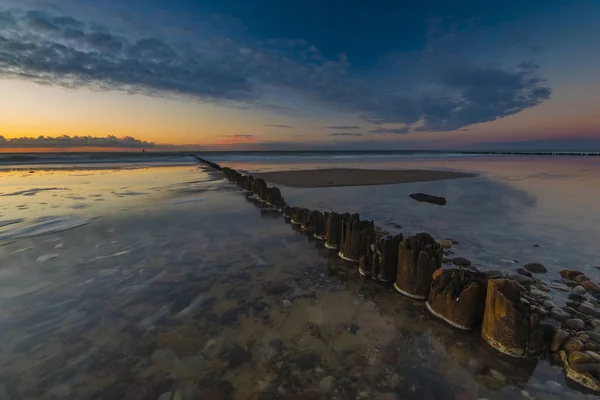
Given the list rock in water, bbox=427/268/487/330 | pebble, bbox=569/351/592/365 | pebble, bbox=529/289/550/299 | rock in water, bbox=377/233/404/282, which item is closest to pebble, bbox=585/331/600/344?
pebble, bbox=569/351/592/365

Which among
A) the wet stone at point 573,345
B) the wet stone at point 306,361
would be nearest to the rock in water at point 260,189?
the wet stone at point 306,361

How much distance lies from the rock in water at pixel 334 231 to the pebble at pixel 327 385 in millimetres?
4367

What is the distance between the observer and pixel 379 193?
16500 mm

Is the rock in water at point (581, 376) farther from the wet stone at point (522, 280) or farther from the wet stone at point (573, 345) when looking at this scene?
the wet stone at point (522, 280)

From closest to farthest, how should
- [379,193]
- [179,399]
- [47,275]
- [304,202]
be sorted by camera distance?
[179,399]
[47,275]
[304,202]
[379,193]

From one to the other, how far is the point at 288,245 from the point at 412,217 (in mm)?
5540

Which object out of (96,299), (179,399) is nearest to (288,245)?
(96,299)

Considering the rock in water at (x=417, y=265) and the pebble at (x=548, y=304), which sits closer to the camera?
the pebble at (x=548, y=304)

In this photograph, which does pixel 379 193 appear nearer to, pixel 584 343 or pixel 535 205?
pixel 535 205

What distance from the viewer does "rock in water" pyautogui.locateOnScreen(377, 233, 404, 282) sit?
5707 millimetres

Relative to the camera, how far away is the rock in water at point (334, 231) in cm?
758

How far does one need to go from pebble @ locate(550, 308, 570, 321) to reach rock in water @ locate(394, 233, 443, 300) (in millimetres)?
1670

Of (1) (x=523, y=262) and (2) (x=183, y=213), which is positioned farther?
(2) (x=183, y=213)

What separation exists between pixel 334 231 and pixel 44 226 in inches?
372
